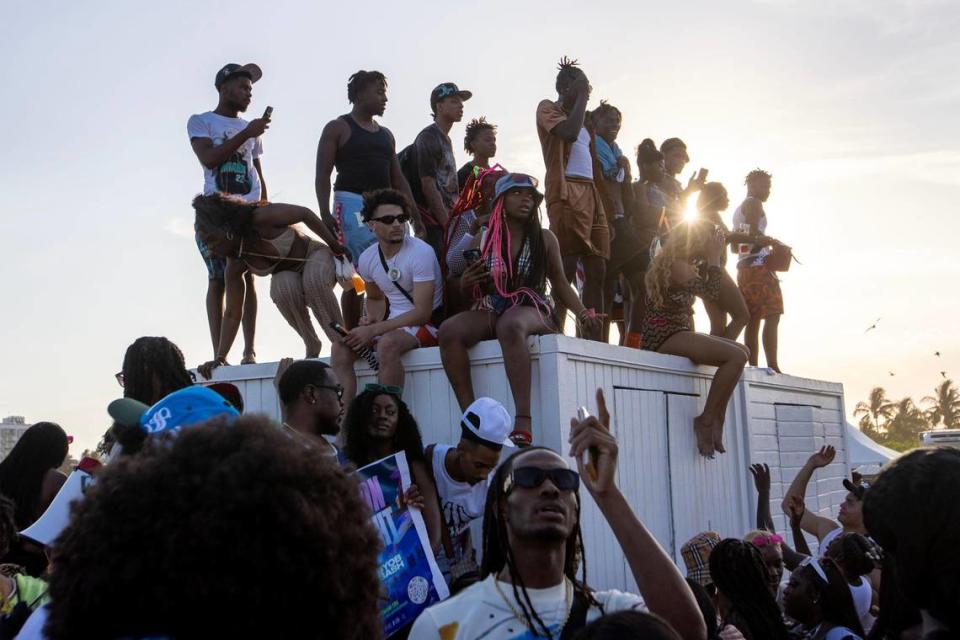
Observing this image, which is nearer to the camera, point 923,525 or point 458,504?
point 923,525

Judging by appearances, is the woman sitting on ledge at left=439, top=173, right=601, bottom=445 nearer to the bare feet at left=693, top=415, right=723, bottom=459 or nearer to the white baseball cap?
the white baseball cap

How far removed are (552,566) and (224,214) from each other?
5.09 m

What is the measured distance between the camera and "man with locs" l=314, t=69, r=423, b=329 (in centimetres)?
824

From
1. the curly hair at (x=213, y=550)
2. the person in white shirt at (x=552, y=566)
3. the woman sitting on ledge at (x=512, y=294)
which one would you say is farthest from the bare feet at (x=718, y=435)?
the curly hair at (x=213, y=550)

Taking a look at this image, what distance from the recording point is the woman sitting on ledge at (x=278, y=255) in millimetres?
7695

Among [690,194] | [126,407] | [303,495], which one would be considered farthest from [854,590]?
[690,194]

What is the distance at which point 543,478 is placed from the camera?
3525 mm

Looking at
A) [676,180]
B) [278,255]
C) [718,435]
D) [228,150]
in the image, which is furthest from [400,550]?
[676,180]

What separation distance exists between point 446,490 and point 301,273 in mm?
2921

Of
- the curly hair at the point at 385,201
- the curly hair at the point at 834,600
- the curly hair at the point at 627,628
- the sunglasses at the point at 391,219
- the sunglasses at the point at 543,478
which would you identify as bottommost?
the curly hair at the point at 834,600

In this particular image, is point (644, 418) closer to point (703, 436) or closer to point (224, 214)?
point (703, 436)

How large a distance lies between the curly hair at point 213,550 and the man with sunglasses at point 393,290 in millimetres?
5503

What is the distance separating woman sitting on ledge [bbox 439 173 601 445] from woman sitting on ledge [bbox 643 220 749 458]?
1.21 meters

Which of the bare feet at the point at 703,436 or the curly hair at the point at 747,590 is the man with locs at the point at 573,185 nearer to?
the bare feet at the point at 703,436
